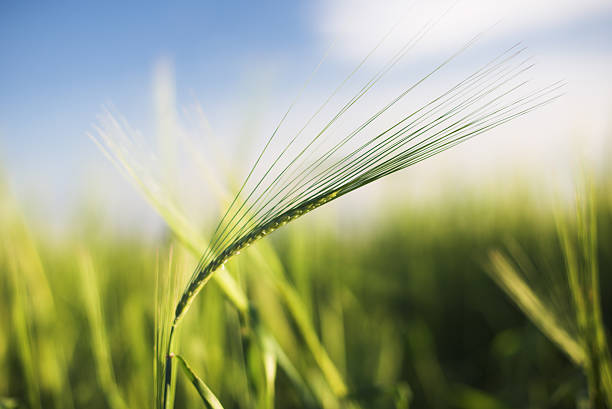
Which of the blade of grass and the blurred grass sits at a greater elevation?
the blade of grass

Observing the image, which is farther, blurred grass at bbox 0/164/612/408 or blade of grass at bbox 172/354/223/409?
blurred grass at bbox 0/164/612/408

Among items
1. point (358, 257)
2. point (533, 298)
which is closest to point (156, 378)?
point (533, 298)

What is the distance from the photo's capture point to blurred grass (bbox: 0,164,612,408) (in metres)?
0.47

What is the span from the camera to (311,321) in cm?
64

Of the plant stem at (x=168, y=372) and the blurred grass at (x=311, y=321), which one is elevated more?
the plant stem at (x=168, y=372)

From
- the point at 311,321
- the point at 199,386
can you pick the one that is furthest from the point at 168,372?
the point at 311,321

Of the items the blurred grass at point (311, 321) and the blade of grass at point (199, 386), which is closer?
the blade of grass at point (199, 386)

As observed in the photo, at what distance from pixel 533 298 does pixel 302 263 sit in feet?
1.00

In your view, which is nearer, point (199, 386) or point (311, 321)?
point (199, 386)

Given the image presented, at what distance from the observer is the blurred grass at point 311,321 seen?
0.47m

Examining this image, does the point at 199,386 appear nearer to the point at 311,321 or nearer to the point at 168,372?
the point at 168,372

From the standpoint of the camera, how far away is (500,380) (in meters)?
0.70

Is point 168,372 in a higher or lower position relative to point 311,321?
higher

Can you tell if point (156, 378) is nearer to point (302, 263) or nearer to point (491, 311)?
point (302, 263)
